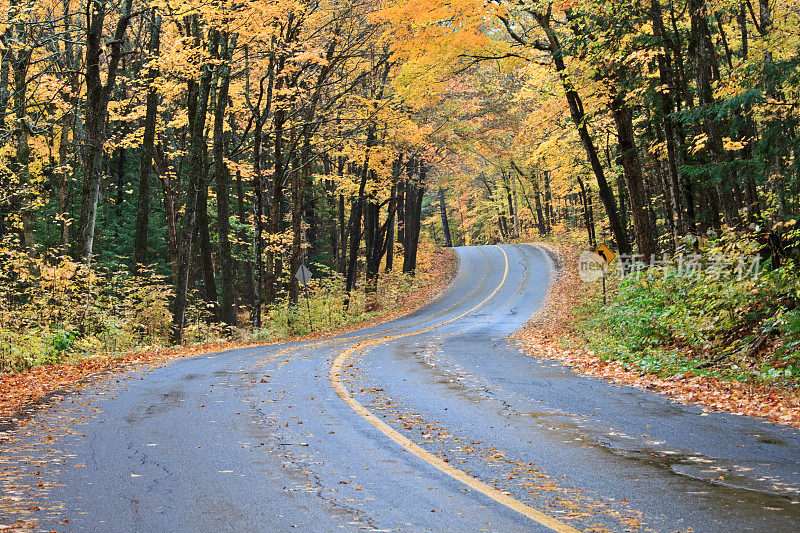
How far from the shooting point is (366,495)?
4.73 m

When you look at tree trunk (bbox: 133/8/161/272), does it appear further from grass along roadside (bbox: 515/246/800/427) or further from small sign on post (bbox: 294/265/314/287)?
grass along roadside (bbox: 515/246/800/427)

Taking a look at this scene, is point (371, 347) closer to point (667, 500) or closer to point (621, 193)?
point (667, 500)

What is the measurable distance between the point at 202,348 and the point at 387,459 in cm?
1448

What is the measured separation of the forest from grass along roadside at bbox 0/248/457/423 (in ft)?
2.29

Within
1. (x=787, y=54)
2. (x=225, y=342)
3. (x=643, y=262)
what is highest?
(x=787, y=54)

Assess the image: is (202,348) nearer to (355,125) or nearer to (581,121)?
(581,121)

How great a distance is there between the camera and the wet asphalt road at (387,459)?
4.25 m

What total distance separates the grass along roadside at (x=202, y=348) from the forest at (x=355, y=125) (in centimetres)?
70

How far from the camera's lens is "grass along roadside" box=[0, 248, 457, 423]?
10.2 meters

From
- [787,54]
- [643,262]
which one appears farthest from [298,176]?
[787,54]

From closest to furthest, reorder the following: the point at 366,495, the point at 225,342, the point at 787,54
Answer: the point at 366,495
the point at 787,54
the point at 225,342

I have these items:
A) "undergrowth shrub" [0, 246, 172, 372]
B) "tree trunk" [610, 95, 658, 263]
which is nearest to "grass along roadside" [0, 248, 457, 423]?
"undergrowth shrub" [0, 246, 172, 372]

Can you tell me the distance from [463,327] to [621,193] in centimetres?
1077

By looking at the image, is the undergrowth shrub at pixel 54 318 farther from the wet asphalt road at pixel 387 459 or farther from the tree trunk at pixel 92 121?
the wet asphalt road at pixel 387 459
